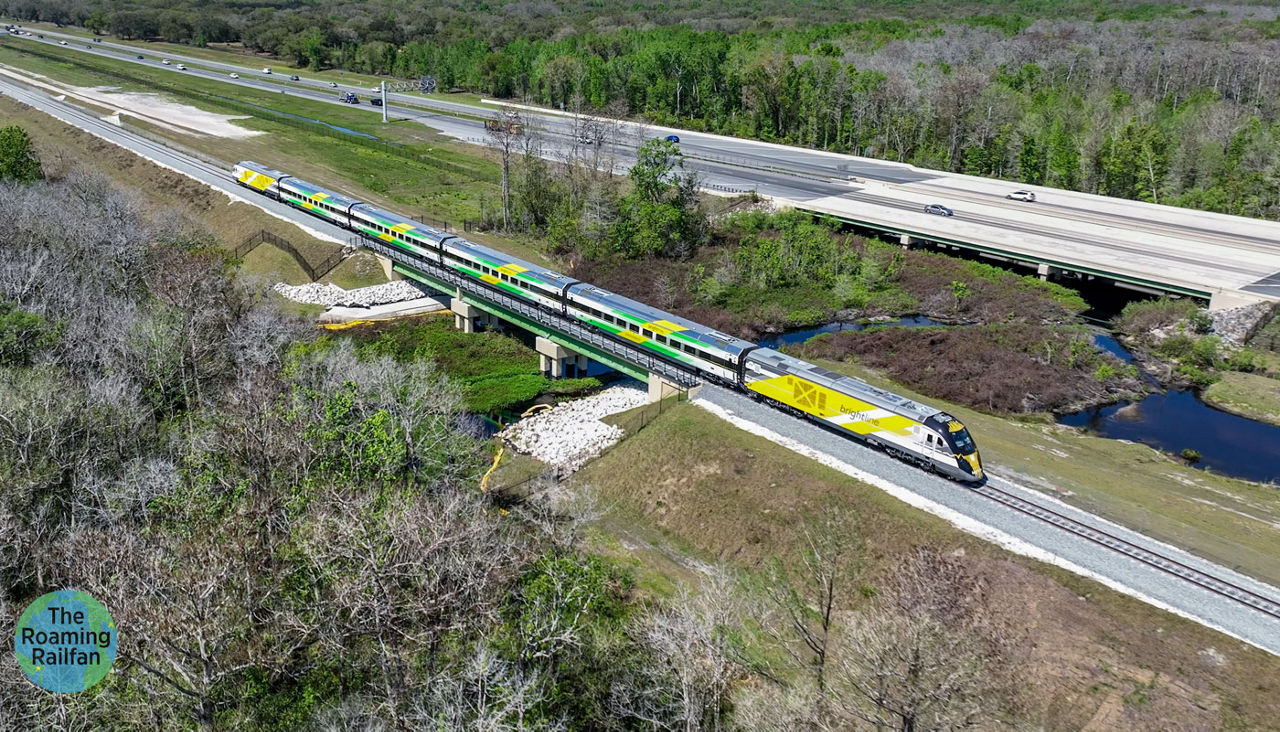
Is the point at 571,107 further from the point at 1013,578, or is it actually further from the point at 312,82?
the point at 1013,578

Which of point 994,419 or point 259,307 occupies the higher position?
point 259,307

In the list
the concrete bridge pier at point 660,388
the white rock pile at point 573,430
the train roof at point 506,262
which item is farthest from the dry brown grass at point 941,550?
the train roof at point 506,262

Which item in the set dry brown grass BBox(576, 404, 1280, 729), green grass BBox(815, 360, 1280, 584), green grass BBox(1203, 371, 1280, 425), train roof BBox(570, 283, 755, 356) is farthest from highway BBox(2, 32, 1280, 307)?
dry brown grass BBox(576, 404, 1280, 729)

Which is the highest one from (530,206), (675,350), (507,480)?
(530,206)

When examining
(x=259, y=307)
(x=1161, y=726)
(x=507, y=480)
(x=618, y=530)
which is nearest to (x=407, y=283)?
(x=259, y=307)

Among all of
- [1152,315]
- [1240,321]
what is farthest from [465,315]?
[1240,321]

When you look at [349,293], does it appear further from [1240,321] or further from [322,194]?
[1240,321]

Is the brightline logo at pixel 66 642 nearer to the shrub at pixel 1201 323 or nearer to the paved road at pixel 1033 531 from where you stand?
the paved road at pixel 1033 531
